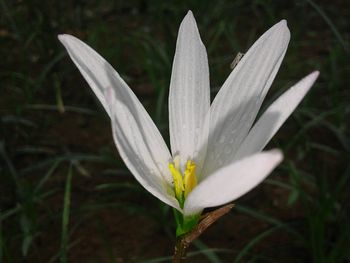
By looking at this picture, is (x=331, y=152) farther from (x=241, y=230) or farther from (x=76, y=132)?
(x=76, y=132)

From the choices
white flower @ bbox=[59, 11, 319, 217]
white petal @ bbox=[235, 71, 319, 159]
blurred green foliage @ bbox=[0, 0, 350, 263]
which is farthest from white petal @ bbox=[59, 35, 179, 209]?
blurred green foliage @ bbox=[0, 0, 350, 263]

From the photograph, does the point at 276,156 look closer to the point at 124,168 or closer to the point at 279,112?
the point at 279,112

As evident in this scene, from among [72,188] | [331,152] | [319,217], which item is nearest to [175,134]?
[319,217]

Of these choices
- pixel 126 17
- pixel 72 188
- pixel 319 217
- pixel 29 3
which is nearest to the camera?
pixel 319 217

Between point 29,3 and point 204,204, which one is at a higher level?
point 29,3

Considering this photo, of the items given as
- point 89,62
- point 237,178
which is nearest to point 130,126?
point 89,62

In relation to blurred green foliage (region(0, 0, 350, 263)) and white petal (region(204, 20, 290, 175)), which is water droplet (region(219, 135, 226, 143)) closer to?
white petal (region(204, 20, 290, 175))
